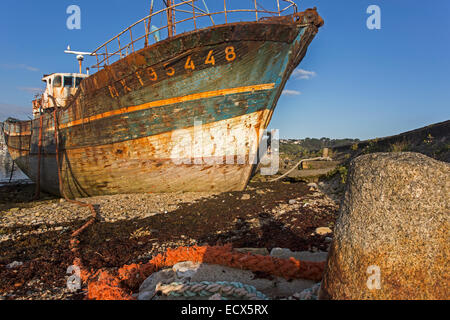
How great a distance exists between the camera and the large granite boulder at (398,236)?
5.14 ft

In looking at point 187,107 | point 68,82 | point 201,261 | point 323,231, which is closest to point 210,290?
point 201,261

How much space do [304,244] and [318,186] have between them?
18.8ft

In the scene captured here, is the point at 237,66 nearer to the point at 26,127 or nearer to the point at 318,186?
the point at 318,186

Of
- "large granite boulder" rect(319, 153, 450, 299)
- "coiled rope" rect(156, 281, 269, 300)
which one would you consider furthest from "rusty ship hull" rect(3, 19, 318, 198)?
"large granite boulder" rect(319, 153, 450, 299)

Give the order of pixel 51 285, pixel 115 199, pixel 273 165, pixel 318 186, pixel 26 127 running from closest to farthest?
pixel 51 285 < pixel 115 199 < pixel 318 186 < pixel 26 127 < pixel 273 165

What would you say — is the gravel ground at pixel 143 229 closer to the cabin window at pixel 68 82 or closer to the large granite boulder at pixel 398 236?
the large granite boulder at pixel 398 236

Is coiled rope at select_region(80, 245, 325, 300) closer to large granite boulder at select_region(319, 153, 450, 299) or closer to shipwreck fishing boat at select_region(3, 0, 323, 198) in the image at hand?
large granite boulder at select_region(319, 153, 450, 299)

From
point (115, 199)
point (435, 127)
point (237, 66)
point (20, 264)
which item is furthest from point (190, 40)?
point (435, 127)

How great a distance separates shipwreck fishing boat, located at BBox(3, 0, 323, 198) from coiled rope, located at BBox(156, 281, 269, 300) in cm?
589

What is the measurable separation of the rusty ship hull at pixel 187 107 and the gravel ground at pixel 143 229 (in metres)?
0.89

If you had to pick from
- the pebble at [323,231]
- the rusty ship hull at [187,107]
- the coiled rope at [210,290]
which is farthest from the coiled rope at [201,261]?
the rusty ship hull at [187,107]

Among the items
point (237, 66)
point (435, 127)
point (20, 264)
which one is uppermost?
point (237, 66)

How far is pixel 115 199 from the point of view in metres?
8.49
